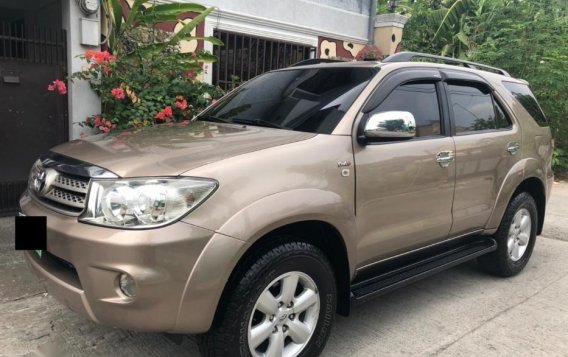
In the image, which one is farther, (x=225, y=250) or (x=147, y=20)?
(x=147, y=20)

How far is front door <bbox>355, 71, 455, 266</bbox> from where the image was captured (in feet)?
9.99

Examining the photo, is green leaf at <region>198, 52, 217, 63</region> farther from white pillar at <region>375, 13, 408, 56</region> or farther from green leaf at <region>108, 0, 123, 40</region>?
white pillar at <region>375, 13, 408, 56</region>

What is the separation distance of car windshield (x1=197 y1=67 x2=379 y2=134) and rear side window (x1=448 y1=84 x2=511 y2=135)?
910 millimetres

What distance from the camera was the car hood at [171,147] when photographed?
2404 millimetres

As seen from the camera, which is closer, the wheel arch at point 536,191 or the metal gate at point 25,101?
the wheel arch at point 536,191

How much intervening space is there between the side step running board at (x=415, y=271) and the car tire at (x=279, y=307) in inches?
11.4

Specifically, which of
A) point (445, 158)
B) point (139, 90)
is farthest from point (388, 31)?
point (445, 158)

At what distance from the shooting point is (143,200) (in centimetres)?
227

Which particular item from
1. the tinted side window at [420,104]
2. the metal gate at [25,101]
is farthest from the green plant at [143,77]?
the tinted side window at [420,104]

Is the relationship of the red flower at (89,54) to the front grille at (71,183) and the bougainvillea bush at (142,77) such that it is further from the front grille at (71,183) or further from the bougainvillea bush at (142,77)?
the front grille at (71,183)

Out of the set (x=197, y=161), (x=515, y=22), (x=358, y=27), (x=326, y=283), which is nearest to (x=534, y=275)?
(x=326, y=283)

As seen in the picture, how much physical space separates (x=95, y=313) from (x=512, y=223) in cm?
362

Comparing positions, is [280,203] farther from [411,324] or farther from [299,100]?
[411,324]

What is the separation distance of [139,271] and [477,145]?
282 centimetres
